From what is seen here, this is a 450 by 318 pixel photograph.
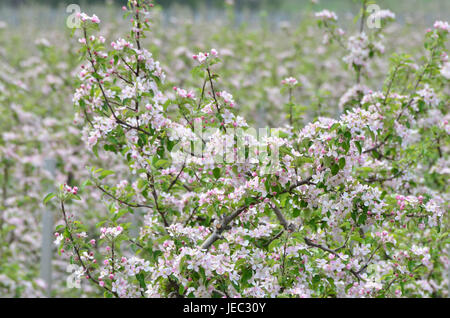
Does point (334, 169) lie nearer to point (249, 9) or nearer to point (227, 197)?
point (227, 197)

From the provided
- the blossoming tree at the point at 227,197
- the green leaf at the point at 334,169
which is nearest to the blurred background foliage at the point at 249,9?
the blossoming tree at the point at 227,197

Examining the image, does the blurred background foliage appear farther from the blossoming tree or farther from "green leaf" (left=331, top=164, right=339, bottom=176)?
"green leaf" (left=331, top=164, right=339, bottom=176)

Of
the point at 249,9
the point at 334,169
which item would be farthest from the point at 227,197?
the point at 249,9

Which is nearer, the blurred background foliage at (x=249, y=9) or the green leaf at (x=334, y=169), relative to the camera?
the green leaf at (x=334, y=169)

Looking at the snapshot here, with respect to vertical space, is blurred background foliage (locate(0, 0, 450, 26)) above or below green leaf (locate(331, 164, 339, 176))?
above

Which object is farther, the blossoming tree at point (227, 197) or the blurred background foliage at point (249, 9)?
the blurred background foliage at point (249, 9)

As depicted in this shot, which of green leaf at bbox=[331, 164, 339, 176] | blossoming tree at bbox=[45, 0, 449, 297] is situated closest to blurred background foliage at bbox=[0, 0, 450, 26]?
blossoming tree at bbox=[45, 0, 449, 297]

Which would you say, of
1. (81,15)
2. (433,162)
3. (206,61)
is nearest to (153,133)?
(206,61)

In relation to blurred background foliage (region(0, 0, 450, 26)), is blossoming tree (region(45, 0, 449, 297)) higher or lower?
lower

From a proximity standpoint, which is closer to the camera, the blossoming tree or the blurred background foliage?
the blossoming tree

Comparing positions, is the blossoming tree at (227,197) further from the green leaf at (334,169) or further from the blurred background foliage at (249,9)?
the blurred background foliage at (249,9)

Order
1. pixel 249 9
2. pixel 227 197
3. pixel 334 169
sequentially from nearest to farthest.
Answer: pixel 334 169 < pixel 227 197 < pixel 249 9

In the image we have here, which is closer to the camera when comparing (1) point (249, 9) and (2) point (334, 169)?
(2) point (334, 169)

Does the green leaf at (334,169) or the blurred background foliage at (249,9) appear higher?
the blurred background foliage at (249,9)
